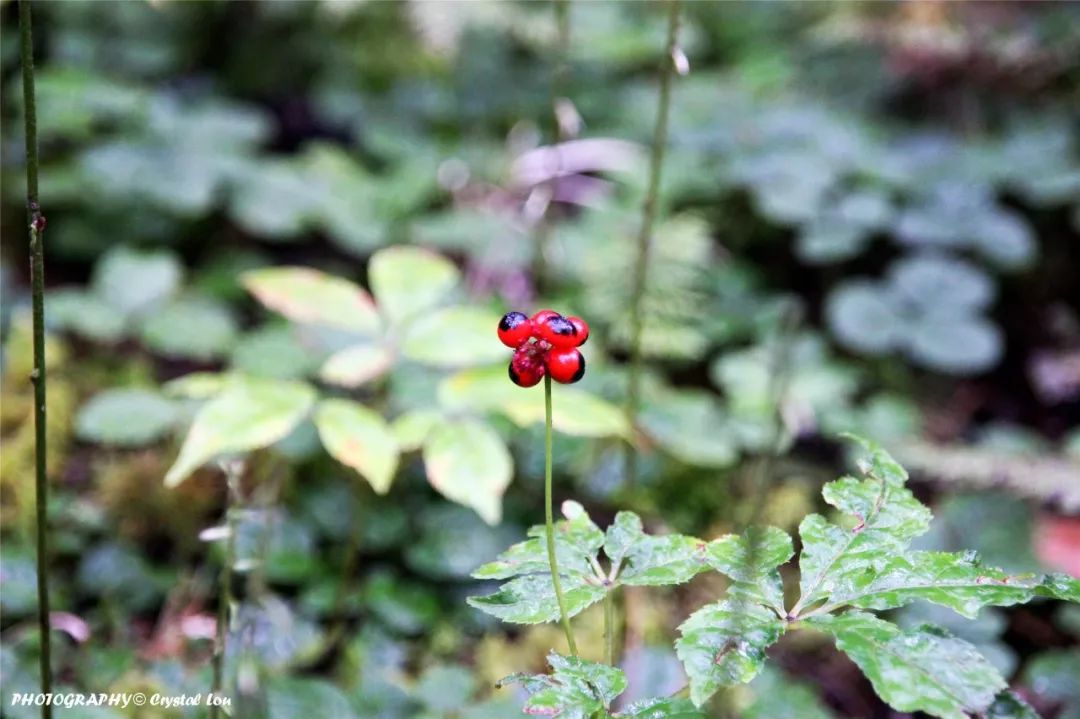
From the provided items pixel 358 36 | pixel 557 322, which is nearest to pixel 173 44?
pixel 358 36

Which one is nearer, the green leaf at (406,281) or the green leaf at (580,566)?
the green leaf at (580,566)

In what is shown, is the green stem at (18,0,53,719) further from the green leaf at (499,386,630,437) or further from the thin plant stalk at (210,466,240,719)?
the green leaf at (499,386,630,437)

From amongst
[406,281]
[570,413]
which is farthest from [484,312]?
[570,413]

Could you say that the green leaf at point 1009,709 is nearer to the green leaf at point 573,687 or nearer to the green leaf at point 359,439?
the green leaf at point 573,687

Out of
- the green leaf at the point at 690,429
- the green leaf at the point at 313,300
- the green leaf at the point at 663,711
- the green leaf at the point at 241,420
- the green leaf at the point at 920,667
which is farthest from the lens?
the green leaf at the point at 690,429

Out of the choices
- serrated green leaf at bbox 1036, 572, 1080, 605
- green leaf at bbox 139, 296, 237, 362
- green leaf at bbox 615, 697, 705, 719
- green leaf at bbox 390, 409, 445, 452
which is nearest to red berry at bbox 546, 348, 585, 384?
green leaf at bbox 615, 697, 705, 719

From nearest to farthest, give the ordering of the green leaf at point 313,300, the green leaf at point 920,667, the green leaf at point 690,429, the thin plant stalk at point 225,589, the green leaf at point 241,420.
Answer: the green leaf at point 920,667
the thin plant stalk at point 225,589
the green leaf at point 241,420
the green leaf at point 313,300
the green leaf at point 690,429

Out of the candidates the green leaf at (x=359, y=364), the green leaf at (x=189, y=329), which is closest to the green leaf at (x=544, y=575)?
the green leaf at (x=359, y=364)
